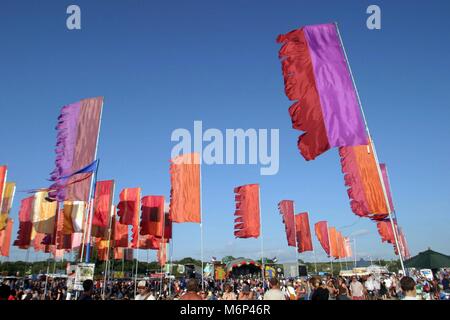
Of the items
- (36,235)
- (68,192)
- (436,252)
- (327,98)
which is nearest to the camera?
(327,98)

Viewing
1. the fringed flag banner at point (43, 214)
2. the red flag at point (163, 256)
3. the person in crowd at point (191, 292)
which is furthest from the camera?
the red flag at point (163, 256)

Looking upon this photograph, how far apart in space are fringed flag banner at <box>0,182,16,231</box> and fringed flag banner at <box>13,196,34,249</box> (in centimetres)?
134

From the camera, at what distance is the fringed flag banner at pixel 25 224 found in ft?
82.9

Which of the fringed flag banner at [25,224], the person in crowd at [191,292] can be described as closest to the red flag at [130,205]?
the fringed flag banner at [25,224]

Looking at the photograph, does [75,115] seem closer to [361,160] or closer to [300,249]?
[361,160]

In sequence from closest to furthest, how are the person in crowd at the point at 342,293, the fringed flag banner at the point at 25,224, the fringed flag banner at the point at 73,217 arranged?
the person in crowd at the point at 342,293, the fringed flag banner at the point at 73,217, the fringed flag banner at the point at 25,224

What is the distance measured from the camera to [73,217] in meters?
17.6

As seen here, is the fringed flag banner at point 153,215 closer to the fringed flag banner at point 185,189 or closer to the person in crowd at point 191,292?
the fringed flag banner at point 185,189

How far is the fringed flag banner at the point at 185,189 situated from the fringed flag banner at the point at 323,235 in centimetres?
1897

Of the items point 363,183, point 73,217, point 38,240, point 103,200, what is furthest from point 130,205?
point 38,240

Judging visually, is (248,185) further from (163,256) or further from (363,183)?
(163,256)
